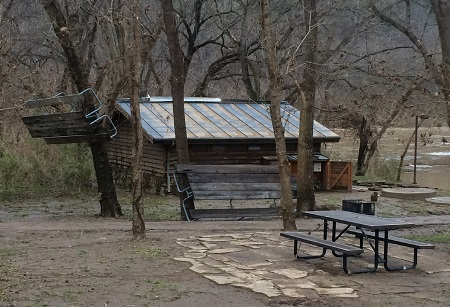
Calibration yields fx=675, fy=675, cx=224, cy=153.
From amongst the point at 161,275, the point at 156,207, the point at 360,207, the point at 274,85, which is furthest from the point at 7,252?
the point at 156,207

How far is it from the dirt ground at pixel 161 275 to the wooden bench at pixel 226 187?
94.7 inches

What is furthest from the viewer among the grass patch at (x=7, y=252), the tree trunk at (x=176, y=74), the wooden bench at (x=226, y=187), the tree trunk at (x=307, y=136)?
the tree trunk at (x=176, y=74)

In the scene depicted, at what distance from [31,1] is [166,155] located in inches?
439

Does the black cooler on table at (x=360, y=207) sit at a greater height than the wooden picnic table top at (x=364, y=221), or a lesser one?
greater

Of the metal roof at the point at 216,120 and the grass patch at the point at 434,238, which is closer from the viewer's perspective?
the grass patch at the point at 434,238

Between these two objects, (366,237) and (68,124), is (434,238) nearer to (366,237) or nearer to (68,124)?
(366,237)

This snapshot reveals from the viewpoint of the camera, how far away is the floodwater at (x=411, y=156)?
28219 millimetres

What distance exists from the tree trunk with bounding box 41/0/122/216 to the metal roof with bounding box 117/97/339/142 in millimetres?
5797

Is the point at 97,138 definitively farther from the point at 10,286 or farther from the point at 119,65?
the point at 10,286

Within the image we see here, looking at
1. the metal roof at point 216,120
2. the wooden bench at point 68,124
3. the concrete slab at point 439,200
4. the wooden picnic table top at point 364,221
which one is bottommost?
the wooden picnic table top at point 364,221

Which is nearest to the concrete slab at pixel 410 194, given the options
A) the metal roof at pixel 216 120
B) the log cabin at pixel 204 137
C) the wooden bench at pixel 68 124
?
the log cabin at pixel 204 137

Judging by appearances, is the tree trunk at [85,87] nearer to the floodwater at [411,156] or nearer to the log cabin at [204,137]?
the log cabin at [204,137]

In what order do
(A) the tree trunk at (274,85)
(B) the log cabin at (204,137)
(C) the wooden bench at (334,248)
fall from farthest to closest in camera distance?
(B) the log cabin at (204,137) < (A) the tree trunk at (274,85) < (C) the wooden bench at (334,248)

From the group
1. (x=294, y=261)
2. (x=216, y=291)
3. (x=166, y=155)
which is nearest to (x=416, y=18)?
(x=166, y=155)
